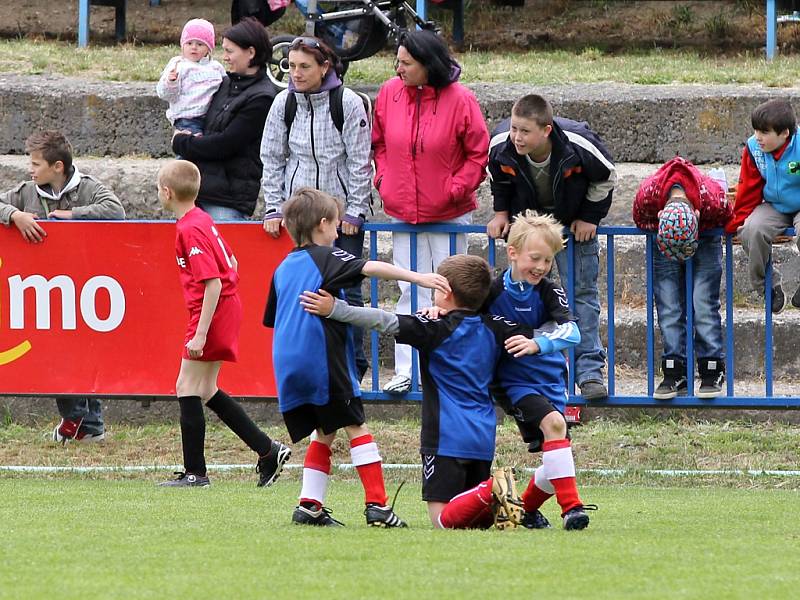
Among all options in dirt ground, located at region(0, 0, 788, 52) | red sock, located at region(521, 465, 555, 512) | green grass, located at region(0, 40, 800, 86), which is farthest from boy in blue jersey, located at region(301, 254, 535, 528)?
dirt ground, located at region(0, 0, 788, 52)

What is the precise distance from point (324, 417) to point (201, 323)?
185cm

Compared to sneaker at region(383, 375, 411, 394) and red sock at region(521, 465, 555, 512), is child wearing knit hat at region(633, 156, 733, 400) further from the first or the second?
red sock at region(521, 465, 555, 512)

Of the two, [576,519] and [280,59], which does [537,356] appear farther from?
[280,59]

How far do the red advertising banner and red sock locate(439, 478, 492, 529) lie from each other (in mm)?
3397

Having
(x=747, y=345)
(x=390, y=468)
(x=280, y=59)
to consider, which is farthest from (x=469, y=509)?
(x=280, y=59)

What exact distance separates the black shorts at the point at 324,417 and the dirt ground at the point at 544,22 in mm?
11666

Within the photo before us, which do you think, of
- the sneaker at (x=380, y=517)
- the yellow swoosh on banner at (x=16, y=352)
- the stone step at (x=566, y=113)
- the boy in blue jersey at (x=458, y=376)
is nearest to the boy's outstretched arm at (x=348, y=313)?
the boy in blue jersey at (x=458, y=376)

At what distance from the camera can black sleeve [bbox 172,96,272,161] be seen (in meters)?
10.5

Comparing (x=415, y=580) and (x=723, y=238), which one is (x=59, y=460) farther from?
(x=415, y=580)

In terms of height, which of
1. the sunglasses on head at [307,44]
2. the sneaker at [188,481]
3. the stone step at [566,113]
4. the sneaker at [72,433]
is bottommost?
the sneaker at [72,433]

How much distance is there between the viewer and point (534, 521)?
7156 millimetres

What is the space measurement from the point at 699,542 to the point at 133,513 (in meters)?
2.74

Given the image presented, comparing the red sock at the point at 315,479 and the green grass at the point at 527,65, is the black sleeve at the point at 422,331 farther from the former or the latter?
the green grass at the point at 527,65

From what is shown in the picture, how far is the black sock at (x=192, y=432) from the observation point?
8953 mm
